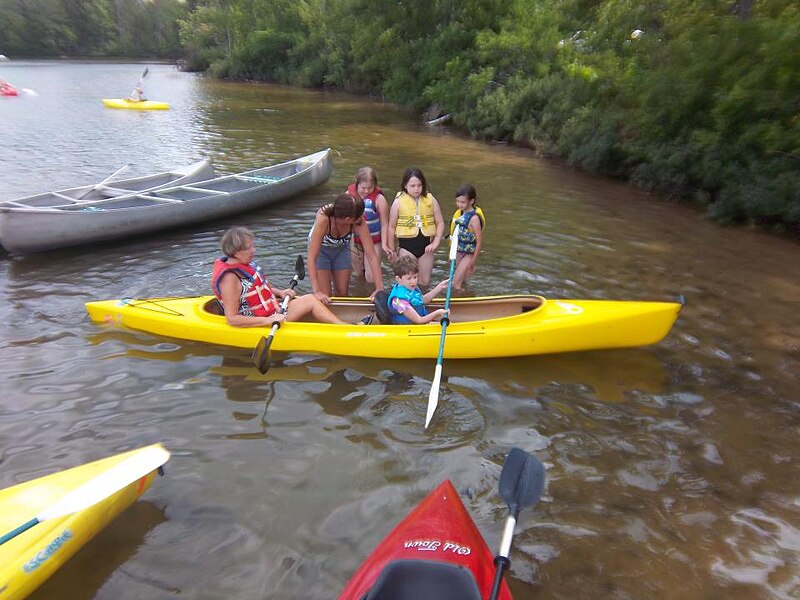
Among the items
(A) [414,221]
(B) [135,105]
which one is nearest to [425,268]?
(A) [414,221]

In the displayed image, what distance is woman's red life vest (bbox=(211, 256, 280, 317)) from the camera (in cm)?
486

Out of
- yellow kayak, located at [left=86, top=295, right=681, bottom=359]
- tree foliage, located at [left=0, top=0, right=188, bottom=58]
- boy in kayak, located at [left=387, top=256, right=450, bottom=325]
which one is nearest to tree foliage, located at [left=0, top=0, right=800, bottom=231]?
yellow kayak, located at [left=86, top=295, right=681, bottom=359]

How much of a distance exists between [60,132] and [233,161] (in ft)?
24.2

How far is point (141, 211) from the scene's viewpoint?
26.9ft

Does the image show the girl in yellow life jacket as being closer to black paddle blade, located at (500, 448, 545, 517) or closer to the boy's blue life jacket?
the boy's blue life jacket

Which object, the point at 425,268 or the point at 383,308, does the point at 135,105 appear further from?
the point at 383,308

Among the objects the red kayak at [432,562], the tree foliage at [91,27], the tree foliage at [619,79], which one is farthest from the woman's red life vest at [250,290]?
the tree foliage at [91,27]

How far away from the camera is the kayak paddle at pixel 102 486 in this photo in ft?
8.56

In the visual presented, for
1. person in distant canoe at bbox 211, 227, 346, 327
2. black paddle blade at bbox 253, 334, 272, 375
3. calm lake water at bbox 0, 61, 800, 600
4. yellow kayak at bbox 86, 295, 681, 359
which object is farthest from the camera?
yellow kayak at bbox 86, 295, 681, 359

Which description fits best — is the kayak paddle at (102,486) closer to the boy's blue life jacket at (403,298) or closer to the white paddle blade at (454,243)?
the boy's blue life jacket at (403,298)

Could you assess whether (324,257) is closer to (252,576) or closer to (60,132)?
(252,576)

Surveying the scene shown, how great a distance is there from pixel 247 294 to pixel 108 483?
2.42 meters

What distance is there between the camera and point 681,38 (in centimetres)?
1052

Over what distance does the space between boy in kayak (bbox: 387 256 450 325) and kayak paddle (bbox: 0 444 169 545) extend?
2.50m
